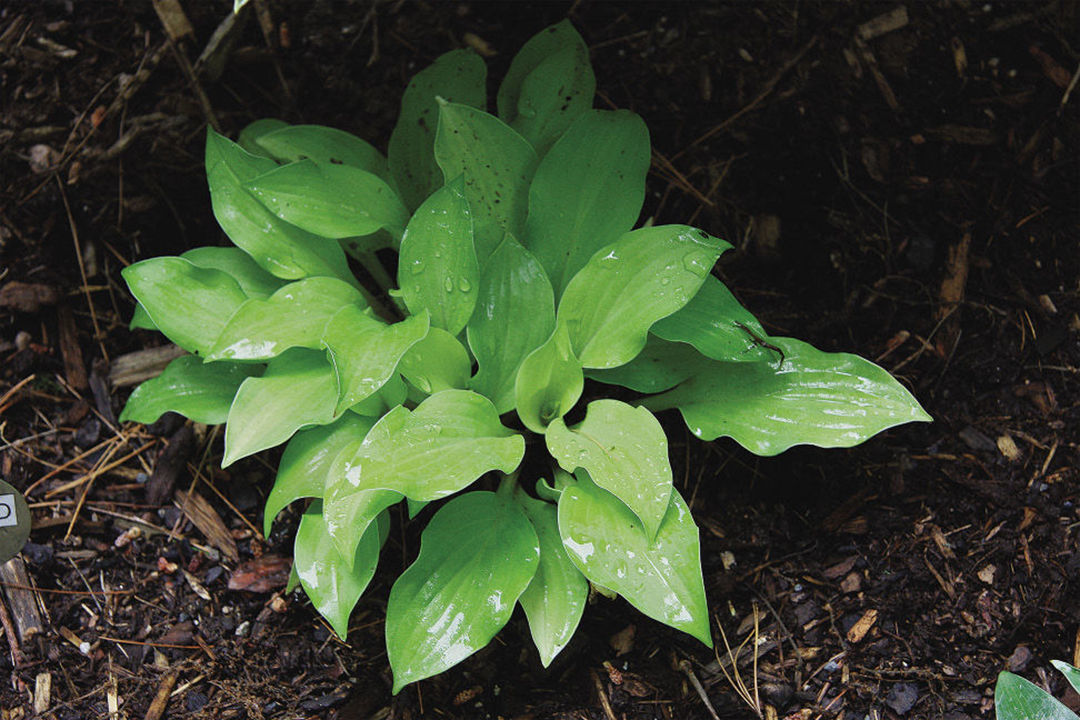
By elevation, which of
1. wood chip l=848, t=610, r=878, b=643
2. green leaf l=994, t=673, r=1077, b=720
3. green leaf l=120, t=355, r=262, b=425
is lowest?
wood chip l=848, t=610, r=878, b=643

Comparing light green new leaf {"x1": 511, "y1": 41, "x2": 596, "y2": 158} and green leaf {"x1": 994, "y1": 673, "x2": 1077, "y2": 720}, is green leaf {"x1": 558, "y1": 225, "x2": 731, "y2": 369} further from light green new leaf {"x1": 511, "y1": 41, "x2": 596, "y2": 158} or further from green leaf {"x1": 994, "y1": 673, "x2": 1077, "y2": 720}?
green leaf {"x1": 994, "y1": 673, "x2": 1077, "y2": 720}

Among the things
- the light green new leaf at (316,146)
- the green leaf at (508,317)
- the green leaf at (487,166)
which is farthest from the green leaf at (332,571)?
the light green new leaf at (316,146)

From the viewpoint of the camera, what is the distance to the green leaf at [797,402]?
1548mm

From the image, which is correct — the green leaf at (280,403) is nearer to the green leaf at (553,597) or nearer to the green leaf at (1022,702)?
the green leaf at (553,597)

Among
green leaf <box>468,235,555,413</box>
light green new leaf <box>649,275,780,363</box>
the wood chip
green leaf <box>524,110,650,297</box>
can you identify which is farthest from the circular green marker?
the wood chip

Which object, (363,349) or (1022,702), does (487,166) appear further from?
(1022,702)

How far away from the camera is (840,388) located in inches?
63.2

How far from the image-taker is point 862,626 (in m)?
1.75

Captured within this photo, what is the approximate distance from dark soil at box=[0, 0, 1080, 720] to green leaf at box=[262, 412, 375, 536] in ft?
0.94

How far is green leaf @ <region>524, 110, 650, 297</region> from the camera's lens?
1.70 meters

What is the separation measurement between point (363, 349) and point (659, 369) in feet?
2.03

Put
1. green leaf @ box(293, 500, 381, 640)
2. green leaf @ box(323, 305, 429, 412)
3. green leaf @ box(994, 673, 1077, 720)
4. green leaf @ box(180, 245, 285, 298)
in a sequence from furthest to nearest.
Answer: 1. green leaf @ box(180, 245, 285, 298)
2. green leaf @ box(293, 500, 381, 640)
3. green leaf @ box(323, 305, 429, 412)
4. green leaf @ box(994, 673, 1077, 720)

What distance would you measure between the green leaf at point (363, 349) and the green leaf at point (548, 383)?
0.75 ft

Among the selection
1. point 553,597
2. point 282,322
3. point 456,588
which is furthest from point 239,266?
point 553,597
